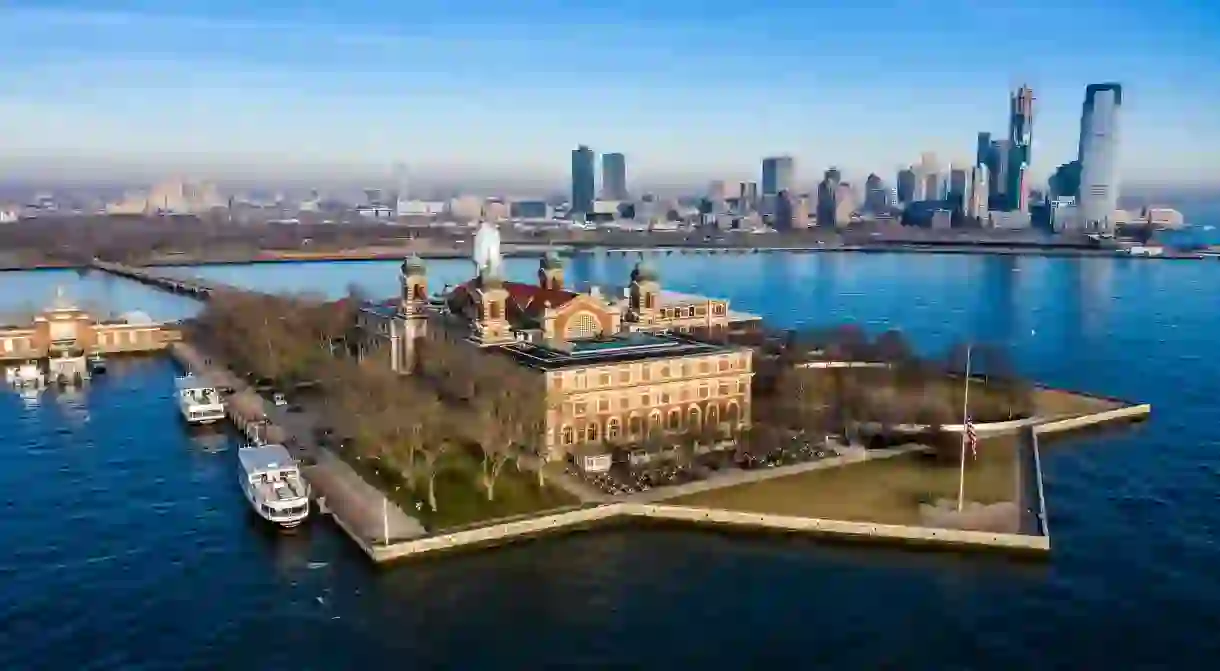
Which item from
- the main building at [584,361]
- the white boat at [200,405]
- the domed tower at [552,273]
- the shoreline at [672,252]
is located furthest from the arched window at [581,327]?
the shoreline at [672,252]

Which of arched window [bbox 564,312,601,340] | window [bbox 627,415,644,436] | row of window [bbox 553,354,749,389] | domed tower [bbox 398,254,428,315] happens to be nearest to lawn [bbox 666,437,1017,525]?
window [bbox 627,415,644,436]

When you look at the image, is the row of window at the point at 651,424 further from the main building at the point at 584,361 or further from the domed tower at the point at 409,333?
the domed tower at the point at 409,333

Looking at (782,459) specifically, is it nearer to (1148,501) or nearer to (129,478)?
(1148,501)

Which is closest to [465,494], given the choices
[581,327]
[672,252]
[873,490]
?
[581,327]

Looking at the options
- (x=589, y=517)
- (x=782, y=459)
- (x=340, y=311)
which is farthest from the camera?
(x=340, y=311)

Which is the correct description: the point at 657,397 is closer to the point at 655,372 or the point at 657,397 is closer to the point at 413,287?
the point at 655,372

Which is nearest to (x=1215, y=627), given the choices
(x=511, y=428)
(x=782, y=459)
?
(x=782, y=459)
